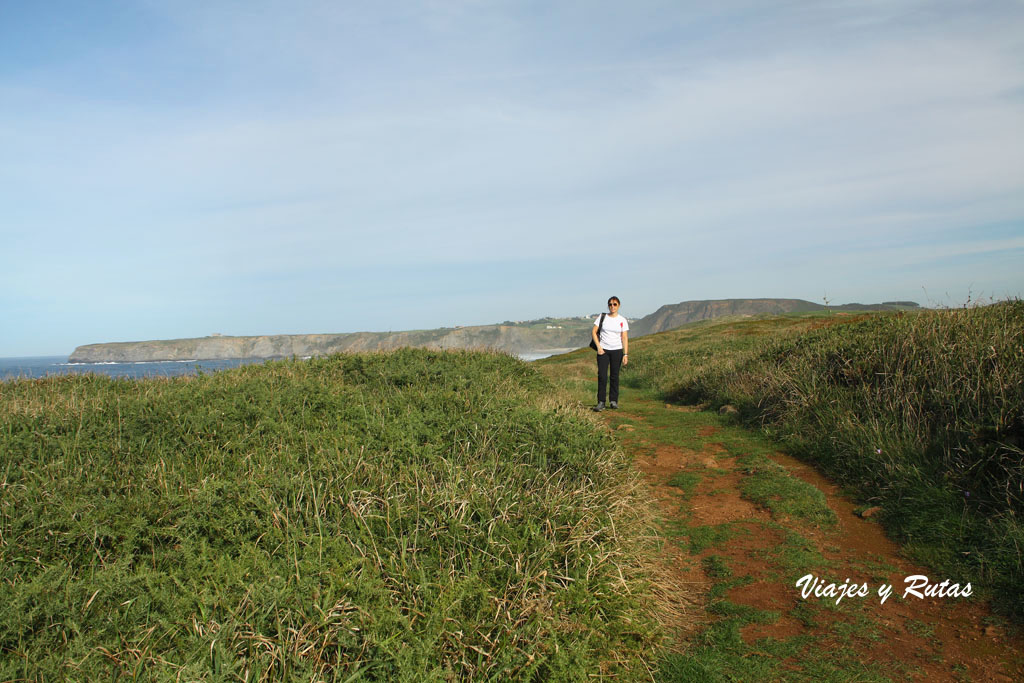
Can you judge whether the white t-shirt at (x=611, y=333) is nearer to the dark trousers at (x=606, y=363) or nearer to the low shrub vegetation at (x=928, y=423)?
the dark trousers at (x=606, y=363)

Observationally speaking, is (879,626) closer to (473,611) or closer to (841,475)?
(473,611)

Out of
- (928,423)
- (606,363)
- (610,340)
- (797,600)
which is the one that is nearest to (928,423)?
(928,423)

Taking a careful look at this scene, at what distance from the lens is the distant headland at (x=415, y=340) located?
18672mm

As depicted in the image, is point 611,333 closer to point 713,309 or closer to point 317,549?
point 317,549

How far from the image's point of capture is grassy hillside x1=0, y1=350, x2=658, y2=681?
3.01m

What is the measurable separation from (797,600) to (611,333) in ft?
27.3

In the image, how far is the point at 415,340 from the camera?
22844 millimetres

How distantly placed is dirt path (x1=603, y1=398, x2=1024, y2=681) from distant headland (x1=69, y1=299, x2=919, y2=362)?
8.58 m

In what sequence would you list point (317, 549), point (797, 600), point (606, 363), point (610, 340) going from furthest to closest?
point (606, 363) → point (610, 340) → point (797, 600) → point (317, 549)

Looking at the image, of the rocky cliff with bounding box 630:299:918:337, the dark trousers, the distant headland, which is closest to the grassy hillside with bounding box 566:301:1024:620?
the dark trousers

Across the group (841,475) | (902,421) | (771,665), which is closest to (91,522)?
(771,665)

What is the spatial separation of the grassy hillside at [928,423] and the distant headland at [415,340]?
4.60 m

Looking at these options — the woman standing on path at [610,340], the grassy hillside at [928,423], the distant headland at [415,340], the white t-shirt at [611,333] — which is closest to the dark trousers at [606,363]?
the woman standing on path at [610,340]

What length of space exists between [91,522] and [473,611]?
2.97 m
